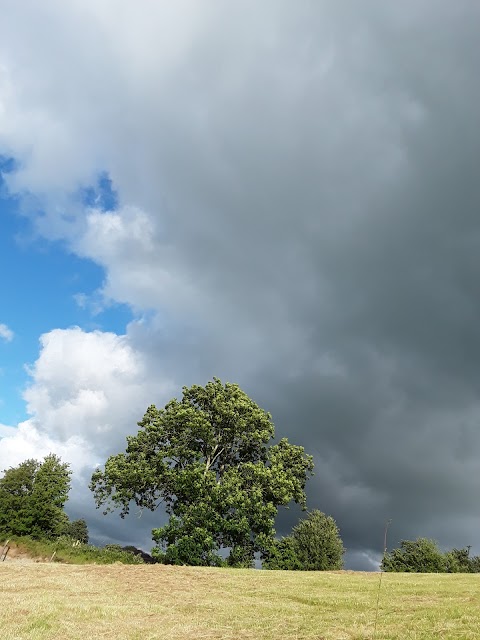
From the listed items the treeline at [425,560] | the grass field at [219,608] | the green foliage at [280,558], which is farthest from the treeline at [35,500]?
the treeline at [425,560]

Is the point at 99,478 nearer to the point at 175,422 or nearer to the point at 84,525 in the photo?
the point at 175,422

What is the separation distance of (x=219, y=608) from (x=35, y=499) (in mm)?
48003

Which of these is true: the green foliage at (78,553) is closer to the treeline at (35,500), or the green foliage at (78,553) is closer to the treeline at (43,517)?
the treeline at (43,517)

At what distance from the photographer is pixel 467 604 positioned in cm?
1500

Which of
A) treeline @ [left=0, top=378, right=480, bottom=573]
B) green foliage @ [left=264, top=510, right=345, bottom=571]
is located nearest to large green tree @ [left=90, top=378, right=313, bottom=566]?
treeline @ [left=0, top=378, right=480, bottom=573]

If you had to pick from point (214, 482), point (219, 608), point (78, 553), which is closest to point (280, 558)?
point (214, 482)

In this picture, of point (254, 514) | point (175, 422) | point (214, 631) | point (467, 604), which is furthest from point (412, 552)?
point (214, 631)

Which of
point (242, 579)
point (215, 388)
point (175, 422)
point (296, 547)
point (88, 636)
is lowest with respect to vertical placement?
point (88, 636)

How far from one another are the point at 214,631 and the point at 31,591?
36.6ft

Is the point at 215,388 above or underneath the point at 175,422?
above

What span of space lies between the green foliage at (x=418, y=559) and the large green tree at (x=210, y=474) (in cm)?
3921

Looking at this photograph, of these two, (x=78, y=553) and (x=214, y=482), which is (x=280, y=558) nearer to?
(x=214, y=482)

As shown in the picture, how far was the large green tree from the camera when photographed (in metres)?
39.6

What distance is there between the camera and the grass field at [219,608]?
38.4ft
